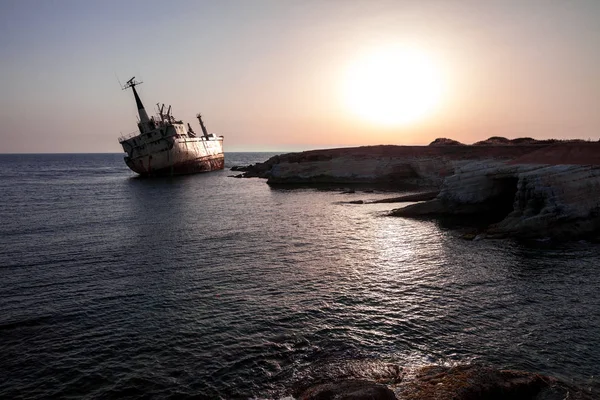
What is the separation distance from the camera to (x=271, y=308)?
1560cm

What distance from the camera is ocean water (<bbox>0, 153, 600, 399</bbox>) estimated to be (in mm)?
11234

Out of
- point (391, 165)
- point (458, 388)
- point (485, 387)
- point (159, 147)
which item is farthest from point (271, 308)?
point (159, 147)

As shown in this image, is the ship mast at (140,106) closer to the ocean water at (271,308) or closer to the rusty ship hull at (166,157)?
the rusty ship hull at (166,157)

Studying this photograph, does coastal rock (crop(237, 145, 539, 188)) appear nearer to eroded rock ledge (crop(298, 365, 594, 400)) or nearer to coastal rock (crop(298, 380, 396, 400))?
eroded rock ledge (crop(298, 365, 594, 400))

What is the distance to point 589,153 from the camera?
29688 millimetres

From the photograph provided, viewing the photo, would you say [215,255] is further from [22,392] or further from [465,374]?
[465,374]

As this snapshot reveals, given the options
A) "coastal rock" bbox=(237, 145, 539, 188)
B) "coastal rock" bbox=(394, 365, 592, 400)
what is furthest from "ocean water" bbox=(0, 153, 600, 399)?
"coastal rock" bbox=(237, 145, 539, 188)

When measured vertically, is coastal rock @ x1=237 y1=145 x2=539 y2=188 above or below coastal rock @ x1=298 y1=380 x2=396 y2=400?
above

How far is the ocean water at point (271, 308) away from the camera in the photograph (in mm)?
11234

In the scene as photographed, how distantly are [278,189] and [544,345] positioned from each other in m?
52.6

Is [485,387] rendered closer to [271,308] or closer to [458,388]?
[458,388]

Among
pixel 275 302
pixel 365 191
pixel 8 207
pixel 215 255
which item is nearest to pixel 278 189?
pixel 365 191

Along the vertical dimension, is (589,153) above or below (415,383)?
above

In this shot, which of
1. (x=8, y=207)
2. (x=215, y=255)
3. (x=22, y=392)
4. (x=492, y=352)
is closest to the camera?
(x=22, y=392)
